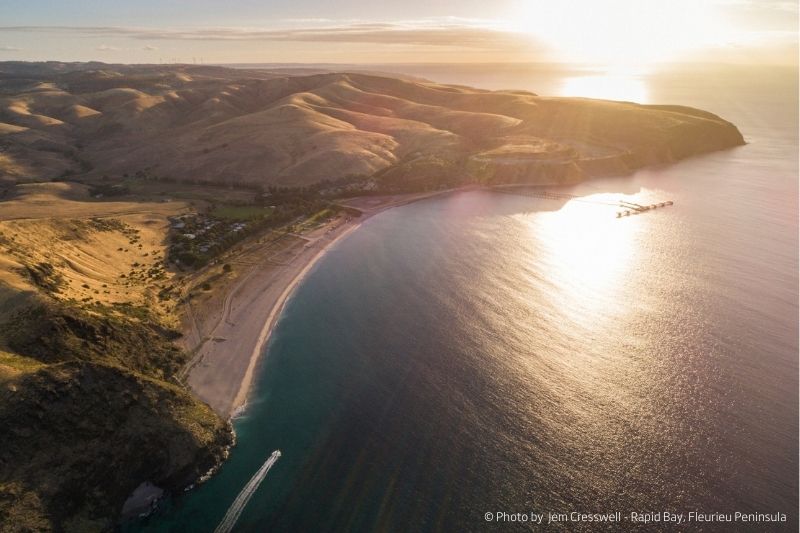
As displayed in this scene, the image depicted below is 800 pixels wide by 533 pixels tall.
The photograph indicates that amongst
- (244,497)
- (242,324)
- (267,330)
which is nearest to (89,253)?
(242,324)

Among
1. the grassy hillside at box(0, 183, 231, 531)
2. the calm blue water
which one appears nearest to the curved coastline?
the calm blue water

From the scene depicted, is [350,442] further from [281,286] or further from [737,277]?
[737,277]

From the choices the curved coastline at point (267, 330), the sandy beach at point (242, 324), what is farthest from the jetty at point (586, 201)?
the curved coastline at point (267, 330)

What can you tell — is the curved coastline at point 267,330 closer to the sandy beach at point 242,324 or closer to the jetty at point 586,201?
the sandy beach at point 242,324

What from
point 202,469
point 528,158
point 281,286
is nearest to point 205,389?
point 202,469

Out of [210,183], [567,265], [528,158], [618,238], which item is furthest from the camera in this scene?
[528,158]
